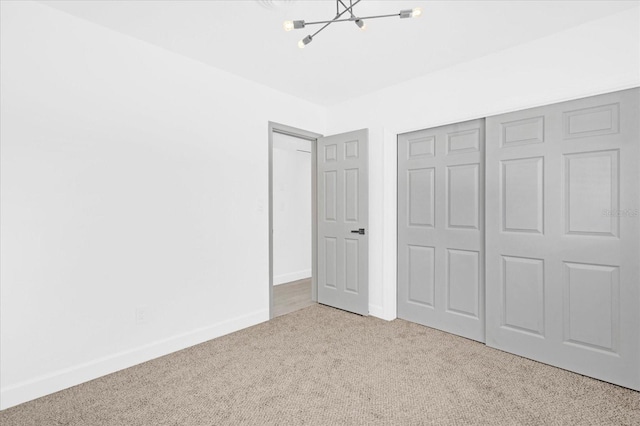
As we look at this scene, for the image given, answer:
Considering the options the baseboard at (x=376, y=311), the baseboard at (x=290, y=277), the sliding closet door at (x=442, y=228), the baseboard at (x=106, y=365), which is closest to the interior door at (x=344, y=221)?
the baseboard at (x=376, y=311)

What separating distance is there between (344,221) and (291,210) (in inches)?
77.1

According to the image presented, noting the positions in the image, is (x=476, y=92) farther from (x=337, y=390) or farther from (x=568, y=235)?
(x=337, y=390)

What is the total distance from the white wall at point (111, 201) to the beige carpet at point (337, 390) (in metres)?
0.28

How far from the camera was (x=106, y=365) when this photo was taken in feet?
7.72

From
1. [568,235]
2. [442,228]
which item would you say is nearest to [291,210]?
[442,228]

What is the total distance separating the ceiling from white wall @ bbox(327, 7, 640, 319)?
0.35ft

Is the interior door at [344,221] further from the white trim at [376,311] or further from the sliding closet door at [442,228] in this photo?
the sliding closet door at [442,228]

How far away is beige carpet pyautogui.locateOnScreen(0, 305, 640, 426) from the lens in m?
1.86

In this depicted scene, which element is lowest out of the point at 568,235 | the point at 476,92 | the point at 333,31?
the point at 568,235

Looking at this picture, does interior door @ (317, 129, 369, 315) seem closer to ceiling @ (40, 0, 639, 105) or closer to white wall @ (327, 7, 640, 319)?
white wall @ (327, 7, 640, 319)

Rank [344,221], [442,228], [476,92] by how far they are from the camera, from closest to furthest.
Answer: [476,92] → [442,228] → [344,221]

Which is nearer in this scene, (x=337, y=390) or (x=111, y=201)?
(x=337, y=390)

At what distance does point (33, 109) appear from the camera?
2090 millimetres

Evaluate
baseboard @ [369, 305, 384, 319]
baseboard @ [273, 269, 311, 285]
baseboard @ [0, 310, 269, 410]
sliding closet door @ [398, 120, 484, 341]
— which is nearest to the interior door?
baseboard @ [369, 305, 384, 319]
